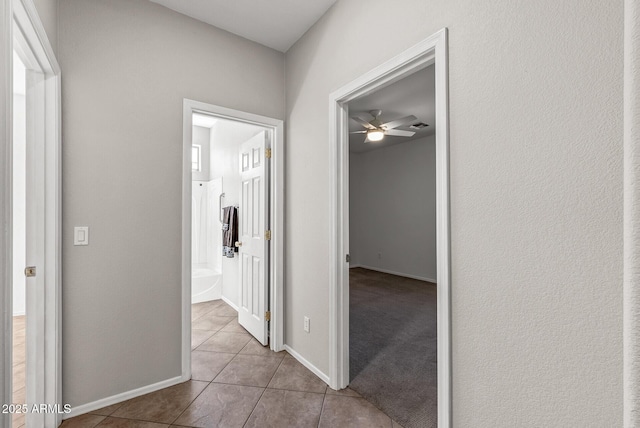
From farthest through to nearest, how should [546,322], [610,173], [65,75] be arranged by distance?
[65,75] → [546,322] → [610,173]

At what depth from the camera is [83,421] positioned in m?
1.79

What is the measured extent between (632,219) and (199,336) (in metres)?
3.31

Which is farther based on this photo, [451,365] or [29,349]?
[29,349]

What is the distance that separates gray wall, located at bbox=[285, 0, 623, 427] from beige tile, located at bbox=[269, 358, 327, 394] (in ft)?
3.50

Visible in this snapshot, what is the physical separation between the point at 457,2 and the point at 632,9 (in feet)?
3.88

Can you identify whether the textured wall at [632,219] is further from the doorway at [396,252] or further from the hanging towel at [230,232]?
the hanging towel at [230,232]

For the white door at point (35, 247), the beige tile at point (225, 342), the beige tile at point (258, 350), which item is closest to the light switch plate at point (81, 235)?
the white door at point (35, 247)

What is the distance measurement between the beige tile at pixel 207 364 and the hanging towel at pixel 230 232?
1466 millimetres

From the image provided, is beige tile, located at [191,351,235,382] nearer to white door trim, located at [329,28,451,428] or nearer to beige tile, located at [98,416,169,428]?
beige tile, located at [98,416,169,428]

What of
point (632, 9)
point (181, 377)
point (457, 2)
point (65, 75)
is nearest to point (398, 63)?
point (457, 2)

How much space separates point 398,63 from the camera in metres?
1.65

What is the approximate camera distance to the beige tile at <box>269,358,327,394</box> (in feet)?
6.98

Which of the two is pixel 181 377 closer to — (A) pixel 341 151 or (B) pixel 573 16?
(A) pixel 341 151

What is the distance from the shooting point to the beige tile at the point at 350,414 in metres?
1.76
